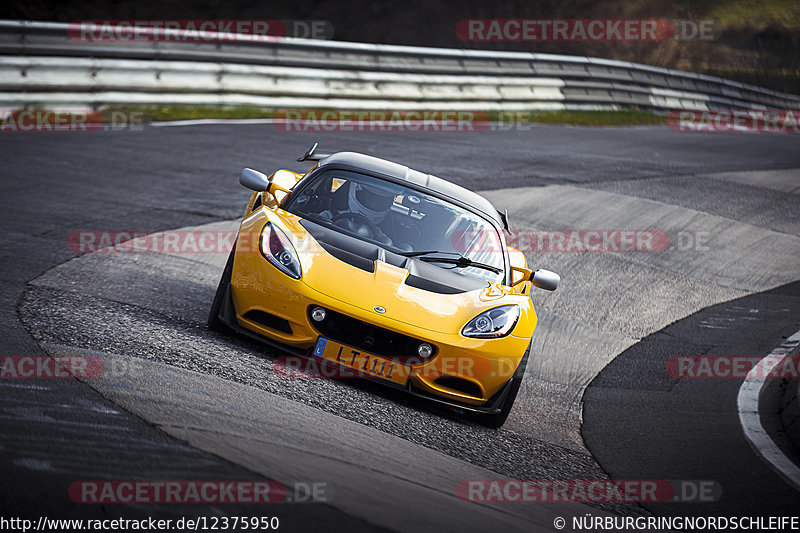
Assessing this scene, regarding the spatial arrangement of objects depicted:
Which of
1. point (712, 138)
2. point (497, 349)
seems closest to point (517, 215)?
point (497, 349)

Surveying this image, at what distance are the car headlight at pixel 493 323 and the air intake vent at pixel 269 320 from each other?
1128 millimetres

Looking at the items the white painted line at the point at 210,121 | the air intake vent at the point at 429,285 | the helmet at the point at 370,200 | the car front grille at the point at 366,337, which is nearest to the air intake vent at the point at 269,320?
the car front grille at the point at 366,337

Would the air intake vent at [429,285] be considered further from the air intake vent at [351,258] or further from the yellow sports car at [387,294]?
the air intake vent at [351,258]

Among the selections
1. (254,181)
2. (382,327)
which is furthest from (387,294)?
(254,181)

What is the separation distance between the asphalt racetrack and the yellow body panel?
0.27 m

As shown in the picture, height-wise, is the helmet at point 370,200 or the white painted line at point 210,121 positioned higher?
the white painted line at point 210,121

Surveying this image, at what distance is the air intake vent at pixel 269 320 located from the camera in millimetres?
5277

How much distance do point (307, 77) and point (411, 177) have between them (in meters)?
10.2

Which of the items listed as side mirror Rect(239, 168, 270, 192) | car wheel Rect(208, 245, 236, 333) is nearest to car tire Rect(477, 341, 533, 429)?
car wheel Rect(208, 245, 236, 333)

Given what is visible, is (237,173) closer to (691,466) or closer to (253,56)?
(253,56)

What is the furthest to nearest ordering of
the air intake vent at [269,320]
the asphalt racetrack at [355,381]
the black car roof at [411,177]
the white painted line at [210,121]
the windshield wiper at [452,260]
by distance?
the white painted line at [210,121] → the black car roof at [411,177] → the windshield wiper at [452,260] → the air intake vent at [269,320] → the asphalt racetrack at [355,381]

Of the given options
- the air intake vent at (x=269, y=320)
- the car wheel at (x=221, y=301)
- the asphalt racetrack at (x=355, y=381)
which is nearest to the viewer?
the asphalt racetrack at (x=355, y=381)

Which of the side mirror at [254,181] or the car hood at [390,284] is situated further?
the side mirror at [254,181]

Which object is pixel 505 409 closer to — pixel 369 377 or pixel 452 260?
pixel 369 377
